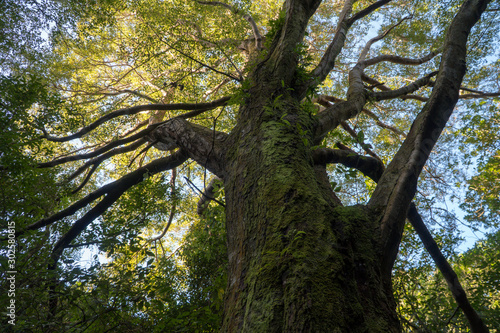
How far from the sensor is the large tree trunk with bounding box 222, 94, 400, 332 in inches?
55.2

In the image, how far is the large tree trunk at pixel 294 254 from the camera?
140cm

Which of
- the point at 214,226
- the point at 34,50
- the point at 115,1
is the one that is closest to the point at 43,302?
the point at 214,226

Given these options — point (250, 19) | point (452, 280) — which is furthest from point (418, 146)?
point (250, 19)

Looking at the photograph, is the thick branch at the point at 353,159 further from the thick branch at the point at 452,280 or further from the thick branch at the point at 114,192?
the thick branch at the point at 114,192

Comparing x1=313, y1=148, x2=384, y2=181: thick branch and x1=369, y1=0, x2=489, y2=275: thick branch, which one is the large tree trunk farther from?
x1=313, y1=148, x2=384, y2=181: thick branch

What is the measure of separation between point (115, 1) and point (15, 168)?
495 centimetres

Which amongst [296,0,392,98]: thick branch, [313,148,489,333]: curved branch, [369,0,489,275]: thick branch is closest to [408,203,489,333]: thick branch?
[313,148,489,333]: curved branch

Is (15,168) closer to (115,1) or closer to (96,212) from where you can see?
(96,212)

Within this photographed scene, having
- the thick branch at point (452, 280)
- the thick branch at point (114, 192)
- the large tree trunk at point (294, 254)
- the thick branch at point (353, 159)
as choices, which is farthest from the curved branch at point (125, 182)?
the thick branch at point (452, 280)

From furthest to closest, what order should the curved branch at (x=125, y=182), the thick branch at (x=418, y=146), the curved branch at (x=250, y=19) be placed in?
the curved branch at (x=250, y=19), the curved branch at (x=125, y=182), the thick branch at (x=418, y=146)

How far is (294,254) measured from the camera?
1.58 m

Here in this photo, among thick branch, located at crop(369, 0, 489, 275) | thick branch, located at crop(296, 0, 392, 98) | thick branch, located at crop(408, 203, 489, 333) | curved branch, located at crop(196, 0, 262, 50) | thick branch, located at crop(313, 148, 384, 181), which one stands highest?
curved branch, located at crop(196, 0, 262, 50)

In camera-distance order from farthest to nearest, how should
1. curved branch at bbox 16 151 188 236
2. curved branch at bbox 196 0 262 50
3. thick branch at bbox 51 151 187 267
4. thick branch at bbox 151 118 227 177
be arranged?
1. curved branch at bbox 196 0 262 50
2. curved branch at bbox 16 151 188 236
3. thick branch at bbox 51 151 187 267
4. thick branch at bbox 151 118 227 177

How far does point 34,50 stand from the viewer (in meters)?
5.54
